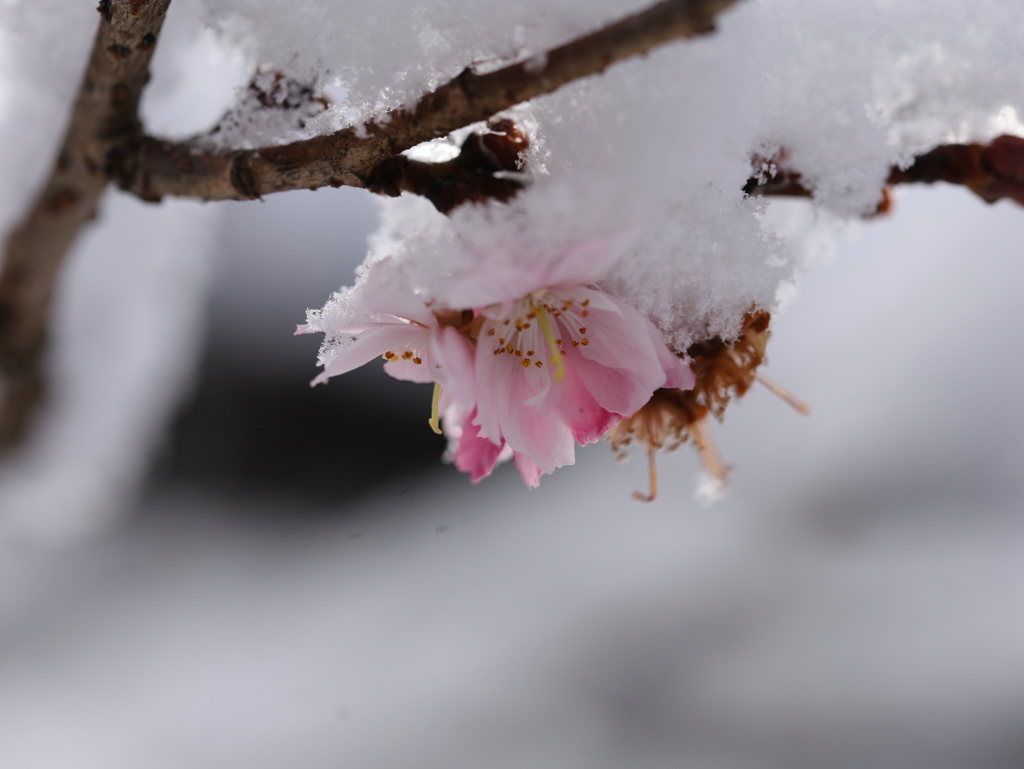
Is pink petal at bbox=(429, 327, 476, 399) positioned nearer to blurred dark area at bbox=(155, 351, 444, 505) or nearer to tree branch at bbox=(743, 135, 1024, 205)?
tree branch at bbox=(743, 135, 1024, 205)

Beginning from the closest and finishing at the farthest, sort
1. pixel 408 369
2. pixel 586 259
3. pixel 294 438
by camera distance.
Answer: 1. pixel 586 259
2. pixel 408 369
3. pixel 294 438

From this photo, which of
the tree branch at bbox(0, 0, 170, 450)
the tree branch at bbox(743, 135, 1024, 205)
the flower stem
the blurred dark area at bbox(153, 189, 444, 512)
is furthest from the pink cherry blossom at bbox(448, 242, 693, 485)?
the blurred dark area at bbox(153, 189, 444, 512)

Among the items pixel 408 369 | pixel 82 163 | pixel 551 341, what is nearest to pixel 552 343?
pixel 551 341

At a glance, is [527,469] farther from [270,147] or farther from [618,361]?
[270,147]

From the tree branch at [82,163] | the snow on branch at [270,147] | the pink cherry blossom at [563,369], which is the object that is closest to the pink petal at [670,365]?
the pink cherry blossom at [563,369]

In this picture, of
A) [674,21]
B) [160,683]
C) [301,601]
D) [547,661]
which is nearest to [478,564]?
[547,661]
